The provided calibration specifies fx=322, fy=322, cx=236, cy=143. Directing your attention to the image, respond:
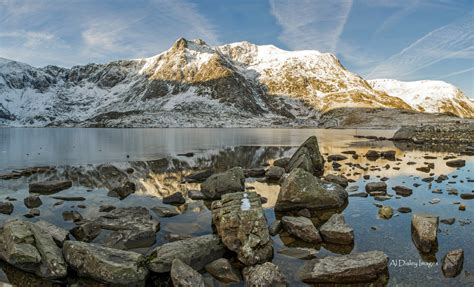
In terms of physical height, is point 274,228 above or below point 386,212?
below

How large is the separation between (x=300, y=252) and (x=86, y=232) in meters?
10.1

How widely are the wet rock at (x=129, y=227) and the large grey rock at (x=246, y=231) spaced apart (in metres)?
3.48

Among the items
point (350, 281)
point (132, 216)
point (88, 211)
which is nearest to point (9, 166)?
point (88, 211)

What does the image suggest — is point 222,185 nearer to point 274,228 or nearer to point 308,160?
point 274,228

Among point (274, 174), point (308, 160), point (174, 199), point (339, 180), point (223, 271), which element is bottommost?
point (223, 271)

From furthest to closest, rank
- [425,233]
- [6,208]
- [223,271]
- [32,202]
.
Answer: [32,202] < [6,208] < [425,233] < [223,271]

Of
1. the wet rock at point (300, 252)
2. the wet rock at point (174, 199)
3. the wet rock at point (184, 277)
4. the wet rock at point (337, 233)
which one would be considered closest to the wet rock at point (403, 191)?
the wet rock at point (337, 233)

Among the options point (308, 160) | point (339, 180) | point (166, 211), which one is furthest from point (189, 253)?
point (308, 160)

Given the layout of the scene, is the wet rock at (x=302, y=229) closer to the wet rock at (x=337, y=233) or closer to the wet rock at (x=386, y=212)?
the wet rock at (x=337, y=233)

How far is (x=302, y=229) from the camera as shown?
1520cm

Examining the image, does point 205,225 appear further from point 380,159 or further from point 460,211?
point 380,159

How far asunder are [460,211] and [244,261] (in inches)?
555

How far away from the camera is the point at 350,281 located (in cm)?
1125

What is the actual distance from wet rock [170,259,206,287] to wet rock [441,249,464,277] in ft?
28.9
